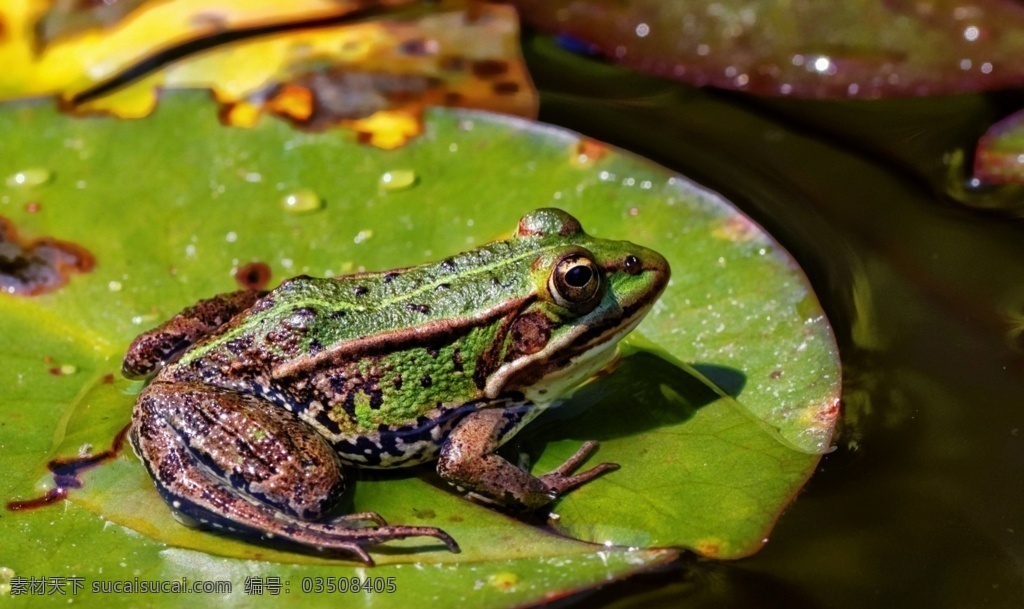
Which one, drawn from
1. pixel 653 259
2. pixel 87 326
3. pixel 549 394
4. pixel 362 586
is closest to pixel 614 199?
pixel 653 259

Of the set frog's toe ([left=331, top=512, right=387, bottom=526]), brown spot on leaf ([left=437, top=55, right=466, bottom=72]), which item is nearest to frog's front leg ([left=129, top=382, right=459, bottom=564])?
frog's toe ([left=331, top=512, right=387, bottom=526])

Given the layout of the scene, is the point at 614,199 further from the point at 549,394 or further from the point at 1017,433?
the point at 1017,433

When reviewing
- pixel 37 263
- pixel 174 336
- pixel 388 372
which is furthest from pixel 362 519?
pixel 37 263

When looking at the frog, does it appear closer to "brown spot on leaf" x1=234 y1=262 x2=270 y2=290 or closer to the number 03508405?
the number 03508405

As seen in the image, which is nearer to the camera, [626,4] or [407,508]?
[407,508]

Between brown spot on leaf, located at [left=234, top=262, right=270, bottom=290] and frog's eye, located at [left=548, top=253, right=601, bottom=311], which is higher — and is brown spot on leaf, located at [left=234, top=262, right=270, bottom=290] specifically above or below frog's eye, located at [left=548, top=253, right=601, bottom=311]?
below

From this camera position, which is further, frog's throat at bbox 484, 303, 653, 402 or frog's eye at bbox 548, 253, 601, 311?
frog's throat at bbox 484, 303, 653, 402
